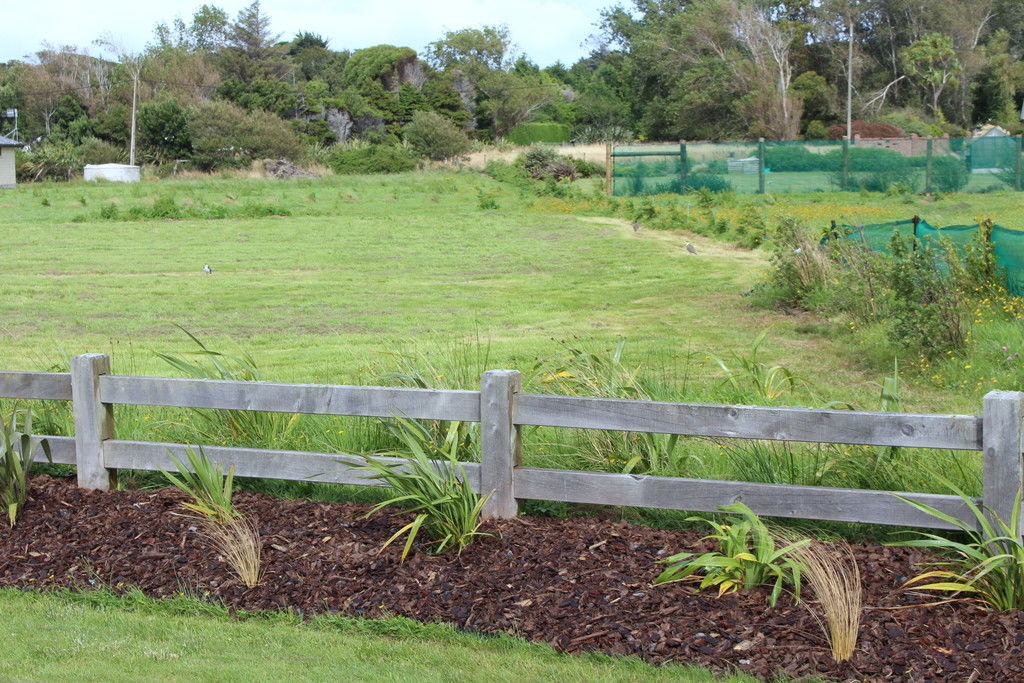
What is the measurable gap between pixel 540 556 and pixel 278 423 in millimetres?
2261

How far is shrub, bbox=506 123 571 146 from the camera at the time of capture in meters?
69.4

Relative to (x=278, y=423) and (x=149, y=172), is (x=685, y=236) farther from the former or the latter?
(x=149, y=172)

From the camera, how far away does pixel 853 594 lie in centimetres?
420

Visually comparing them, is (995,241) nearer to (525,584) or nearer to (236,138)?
(525,584)

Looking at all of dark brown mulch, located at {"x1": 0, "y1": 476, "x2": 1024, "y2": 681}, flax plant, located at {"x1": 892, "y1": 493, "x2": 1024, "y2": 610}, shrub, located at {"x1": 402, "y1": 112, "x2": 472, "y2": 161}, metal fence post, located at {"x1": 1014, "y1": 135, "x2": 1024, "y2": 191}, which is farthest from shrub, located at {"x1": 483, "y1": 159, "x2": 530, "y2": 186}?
flax plant, located at {"x1": 892, "y1": 493, "x2": 1024, "y2": 610}

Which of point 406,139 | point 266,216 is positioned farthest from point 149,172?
point 266,216

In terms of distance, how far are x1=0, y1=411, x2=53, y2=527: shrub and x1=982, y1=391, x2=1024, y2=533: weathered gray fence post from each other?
4745 millimetres

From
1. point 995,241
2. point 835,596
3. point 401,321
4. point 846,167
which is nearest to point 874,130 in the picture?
point 846,167

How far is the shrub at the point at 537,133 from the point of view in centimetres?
6944

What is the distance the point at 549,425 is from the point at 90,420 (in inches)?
106

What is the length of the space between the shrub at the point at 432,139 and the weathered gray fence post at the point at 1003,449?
45.8m

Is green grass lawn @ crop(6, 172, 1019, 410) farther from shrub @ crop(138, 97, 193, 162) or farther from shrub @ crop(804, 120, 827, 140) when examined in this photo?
shrub @ crop(804, 120, 827, 140)

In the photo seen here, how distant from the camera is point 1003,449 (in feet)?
14.8

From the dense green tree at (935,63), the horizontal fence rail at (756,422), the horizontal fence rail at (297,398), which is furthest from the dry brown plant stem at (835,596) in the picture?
the dense green tree at (935,63)
